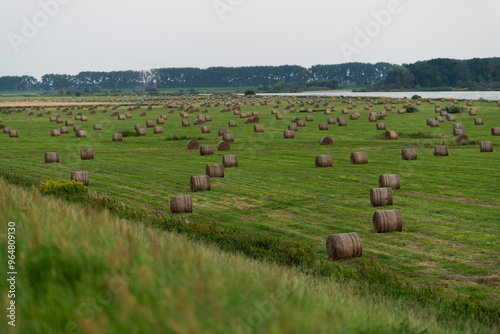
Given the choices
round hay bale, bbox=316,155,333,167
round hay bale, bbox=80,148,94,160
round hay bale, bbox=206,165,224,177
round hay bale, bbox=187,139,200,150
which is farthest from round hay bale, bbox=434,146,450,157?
round hay bale, bbox=80,148,94,160

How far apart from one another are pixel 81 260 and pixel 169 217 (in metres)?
16.8

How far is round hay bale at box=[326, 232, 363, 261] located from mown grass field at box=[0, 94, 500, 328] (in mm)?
614

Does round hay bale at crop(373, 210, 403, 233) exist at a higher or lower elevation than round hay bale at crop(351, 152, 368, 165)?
higher

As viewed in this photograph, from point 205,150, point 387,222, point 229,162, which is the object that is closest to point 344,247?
point 387,222

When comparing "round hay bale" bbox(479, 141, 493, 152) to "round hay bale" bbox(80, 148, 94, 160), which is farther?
"round hay bale" bbox(80, 148, 94, 160)

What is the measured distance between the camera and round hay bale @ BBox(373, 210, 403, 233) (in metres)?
22.1

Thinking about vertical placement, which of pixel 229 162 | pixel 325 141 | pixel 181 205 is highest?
pixel 181 205

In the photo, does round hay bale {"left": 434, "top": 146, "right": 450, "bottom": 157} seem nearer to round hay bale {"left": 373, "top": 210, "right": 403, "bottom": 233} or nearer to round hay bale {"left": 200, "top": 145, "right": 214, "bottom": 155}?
round hay bale {"left": 200, "top": 145, "right": 214, "bottom": 155}

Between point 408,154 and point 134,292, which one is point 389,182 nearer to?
point 408,154

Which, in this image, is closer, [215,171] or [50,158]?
[215,171]

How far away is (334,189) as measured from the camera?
31672 millimetres

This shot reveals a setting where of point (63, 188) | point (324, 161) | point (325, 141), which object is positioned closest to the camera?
point (63, 188)

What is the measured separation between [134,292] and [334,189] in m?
25.8

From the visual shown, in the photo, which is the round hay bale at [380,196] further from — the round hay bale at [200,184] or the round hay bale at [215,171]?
the round hay bale at [215,171]
